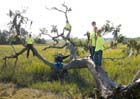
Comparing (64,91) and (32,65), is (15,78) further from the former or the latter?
(64,91)

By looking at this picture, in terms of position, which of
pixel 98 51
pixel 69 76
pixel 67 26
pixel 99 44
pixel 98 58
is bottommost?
pixel 69 76

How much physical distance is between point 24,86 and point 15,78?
130cm

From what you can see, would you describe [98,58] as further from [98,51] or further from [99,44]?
[99,44]

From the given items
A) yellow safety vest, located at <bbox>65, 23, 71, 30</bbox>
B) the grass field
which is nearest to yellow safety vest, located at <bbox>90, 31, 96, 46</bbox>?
the grass field

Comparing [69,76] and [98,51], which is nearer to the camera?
[98,51]

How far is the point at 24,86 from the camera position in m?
17.8

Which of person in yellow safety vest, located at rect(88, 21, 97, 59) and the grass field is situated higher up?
person in yellow safety vest, located at rect(88, 21, 97, 59)

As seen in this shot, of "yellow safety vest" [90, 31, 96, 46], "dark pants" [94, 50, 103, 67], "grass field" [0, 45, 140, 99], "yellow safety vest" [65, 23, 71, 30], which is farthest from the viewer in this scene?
"yellow safety vest" [65, 23, 71, 30]

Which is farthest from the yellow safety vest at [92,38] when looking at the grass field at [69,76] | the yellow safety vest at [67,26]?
the yellow safety vest at [67,26]

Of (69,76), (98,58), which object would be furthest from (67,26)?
(98,58)

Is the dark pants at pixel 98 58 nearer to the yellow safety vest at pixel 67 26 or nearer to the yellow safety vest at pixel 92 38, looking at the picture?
the yellow safety vest at pixel 92 38

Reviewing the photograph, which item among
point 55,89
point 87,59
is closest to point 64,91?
point 55,89

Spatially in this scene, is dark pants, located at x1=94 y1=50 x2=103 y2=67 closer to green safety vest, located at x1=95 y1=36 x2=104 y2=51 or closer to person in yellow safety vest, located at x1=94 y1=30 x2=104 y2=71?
person in yellow safety vest, located at x1=94 y1=30 x2=104 y2=71

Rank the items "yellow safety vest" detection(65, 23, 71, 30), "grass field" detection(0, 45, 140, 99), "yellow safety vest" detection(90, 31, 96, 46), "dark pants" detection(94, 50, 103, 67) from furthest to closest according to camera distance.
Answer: "yellow safety vest" detection(65, 23, 71, 30) < "grass field" detection(0, 45, 140, 99) < "yellow safety vest" detection(90, 31, 96, 46) < "dark pants" detection(94, 50, 103, 67)
